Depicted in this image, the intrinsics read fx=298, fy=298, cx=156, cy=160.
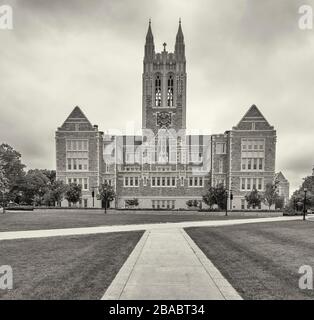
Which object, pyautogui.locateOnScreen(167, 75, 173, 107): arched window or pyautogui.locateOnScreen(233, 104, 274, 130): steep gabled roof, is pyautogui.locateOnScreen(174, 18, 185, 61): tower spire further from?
pyautogui.locateOnScreen(233, 104, 274, 130): steep gabled roof

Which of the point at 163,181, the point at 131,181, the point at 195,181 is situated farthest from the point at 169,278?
the point at 195,181

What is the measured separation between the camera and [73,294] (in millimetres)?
6125

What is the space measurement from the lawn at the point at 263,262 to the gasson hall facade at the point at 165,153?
124ft

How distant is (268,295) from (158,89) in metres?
61.2

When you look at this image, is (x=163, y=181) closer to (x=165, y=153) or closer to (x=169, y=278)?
(x=165, y=153)

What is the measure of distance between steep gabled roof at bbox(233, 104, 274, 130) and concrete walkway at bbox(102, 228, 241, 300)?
4379 centimetres

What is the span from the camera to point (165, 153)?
58875mm

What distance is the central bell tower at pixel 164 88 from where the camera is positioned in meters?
62.6

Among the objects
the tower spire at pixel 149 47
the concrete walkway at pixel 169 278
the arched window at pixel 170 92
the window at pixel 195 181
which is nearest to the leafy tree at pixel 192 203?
the window at pixel 195 181

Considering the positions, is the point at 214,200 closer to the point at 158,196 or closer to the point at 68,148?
the point at 158,196

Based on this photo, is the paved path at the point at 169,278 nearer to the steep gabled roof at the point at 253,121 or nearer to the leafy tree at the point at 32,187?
the steep gabled roof at the point at 253,121

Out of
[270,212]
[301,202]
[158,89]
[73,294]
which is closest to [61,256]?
[73,294]

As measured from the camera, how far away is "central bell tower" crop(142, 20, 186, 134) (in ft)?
205

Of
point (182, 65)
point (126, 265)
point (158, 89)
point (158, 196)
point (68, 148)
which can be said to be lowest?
point (158, 196)
